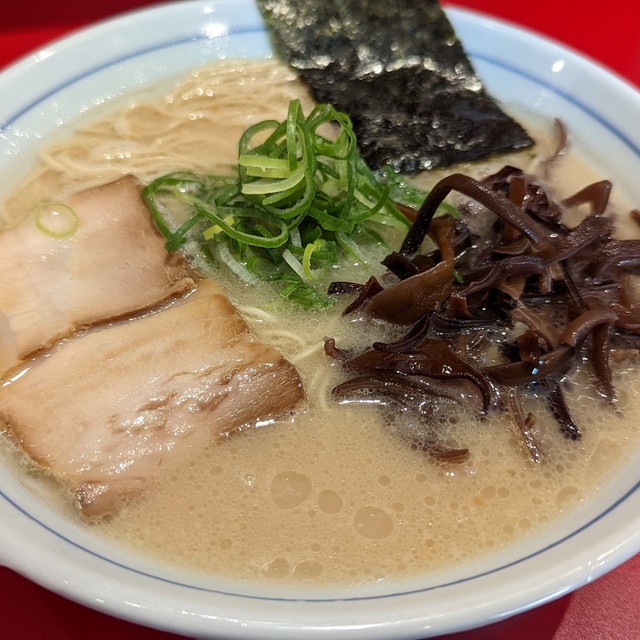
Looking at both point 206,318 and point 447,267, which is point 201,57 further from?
point 447,267

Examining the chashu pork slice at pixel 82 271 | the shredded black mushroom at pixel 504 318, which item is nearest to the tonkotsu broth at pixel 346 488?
the shredded black mushroom at pixel 504 318

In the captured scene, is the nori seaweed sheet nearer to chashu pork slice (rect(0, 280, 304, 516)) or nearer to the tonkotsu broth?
the tonkotsu broth

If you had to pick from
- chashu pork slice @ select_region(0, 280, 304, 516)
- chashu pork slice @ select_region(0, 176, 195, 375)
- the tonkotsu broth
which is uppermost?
chashu pork slice @ select_region(0, 176, 195, 375)

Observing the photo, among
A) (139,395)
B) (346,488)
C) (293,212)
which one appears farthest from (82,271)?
(346,488)

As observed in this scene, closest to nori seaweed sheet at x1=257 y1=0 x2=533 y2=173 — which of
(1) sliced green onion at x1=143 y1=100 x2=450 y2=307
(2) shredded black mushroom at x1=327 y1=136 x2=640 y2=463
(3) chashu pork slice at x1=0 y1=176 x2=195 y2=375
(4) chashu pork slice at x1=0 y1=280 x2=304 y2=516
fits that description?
(1) sliced green onion at x1=143 y1=100 x2=450 y2=307

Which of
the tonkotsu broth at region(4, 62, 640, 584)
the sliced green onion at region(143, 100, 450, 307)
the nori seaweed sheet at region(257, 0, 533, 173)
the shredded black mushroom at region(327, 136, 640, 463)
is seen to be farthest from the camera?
the nori seaweed sheet at region(257, 0, 533, 173)

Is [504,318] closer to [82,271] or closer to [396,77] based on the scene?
[82,271]

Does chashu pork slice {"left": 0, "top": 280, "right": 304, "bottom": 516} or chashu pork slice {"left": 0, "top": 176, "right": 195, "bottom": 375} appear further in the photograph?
chashu pork slice {"left": 0, "top": 176, "right": 195, "bottom": 375}

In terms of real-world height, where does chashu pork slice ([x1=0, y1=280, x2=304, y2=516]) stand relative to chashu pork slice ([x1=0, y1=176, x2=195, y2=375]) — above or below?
below
